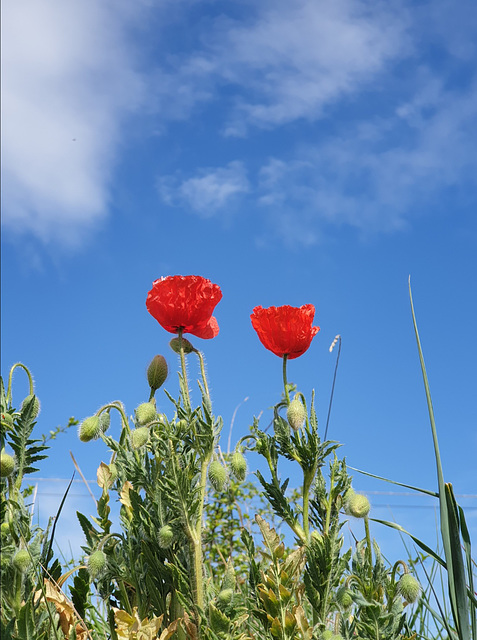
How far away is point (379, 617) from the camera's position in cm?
142

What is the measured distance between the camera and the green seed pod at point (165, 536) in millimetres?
1424

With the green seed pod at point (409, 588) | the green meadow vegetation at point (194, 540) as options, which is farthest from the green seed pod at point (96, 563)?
the green seed pod at point (409, 588)

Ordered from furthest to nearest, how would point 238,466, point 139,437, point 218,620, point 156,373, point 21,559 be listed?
point 156,373 → point 238,466 → point 139,437 → point 218,620 → point 21,559

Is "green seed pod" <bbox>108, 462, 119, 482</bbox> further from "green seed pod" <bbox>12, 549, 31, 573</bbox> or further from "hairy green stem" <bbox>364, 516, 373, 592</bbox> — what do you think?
"hairy green stem" <bbox>364, 516, 373, 592</bbox>

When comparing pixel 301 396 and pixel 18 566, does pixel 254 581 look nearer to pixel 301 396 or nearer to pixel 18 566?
pixel 301 396

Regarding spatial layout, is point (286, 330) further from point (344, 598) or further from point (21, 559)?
point (21, 559)

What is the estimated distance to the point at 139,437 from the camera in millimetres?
1491

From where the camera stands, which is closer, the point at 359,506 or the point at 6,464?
the point at 6,464

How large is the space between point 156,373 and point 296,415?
1.24ft

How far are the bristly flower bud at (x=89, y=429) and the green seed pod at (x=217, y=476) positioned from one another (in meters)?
0.28

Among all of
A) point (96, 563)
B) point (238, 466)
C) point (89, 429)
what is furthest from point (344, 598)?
point (89, 429)

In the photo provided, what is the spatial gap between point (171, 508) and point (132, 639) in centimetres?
26

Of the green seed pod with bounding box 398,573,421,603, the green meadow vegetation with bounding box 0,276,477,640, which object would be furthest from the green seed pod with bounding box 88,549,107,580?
the green seed pod with bounding box 398,573,421,603

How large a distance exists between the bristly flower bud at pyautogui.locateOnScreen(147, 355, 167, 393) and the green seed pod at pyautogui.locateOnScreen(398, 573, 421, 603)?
714mm
